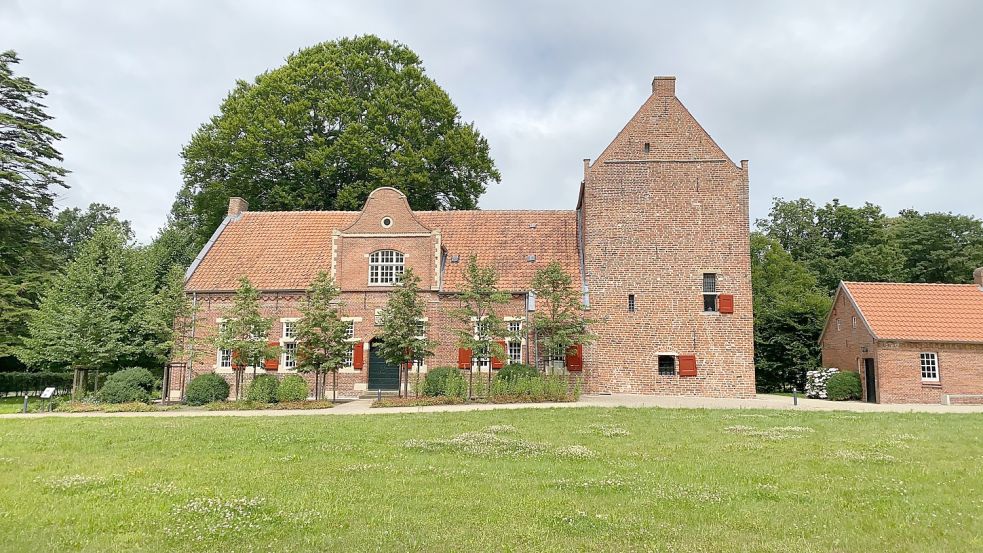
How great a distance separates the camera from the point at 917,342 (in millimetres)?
23250

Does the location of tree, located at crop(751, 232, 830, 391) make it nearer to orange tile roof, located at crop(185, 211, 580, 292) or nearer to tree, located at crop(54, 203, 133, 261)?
orange tile roof, located at crop(185, 211, 580, 292)

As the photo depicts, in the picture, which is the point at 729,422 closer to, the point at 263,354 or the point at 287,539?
the point at 287,539

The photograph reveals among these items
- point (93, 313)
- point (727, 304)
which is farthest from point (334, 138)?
A: point (727, 304)

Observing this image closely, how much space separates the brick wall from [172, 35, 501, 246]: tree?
12.4m

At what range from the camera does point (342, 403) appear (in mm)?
21203

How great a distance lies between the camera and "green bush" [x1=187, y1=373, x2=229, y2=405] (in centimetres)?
2080

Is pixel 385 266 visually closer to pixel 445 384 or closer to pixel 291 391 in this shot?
pixel 445 384

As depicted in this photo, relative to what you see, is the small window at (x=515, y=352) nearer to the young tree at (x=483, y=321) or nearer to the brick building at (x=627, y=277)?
the brick building at (x=627, y=277)

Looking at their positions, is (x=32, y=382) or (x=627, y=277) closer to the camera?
(x=627, y=277)

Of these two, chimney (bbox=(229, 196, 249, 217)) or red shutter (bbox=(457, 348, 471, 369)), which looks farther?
chimney (bbox=(229, 196, 249, 217))

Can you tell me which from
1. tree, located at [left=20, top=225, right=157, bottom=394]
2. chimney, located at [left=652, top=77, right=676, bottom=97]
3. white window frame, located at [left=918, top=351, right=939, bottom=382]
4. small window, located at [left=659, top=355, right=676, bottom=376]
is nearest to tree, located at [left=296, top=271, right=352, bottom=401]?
tree, located at [left=20, top=225, right=157, bottom=394]

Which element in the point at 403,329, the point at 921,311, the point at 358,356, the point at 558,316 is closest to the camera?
the point at 403,329

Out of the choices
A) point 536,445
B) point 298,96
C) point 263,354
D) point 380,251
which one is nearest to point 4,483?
point 536,445

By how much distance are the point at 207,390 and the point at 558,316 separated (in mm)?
12164
